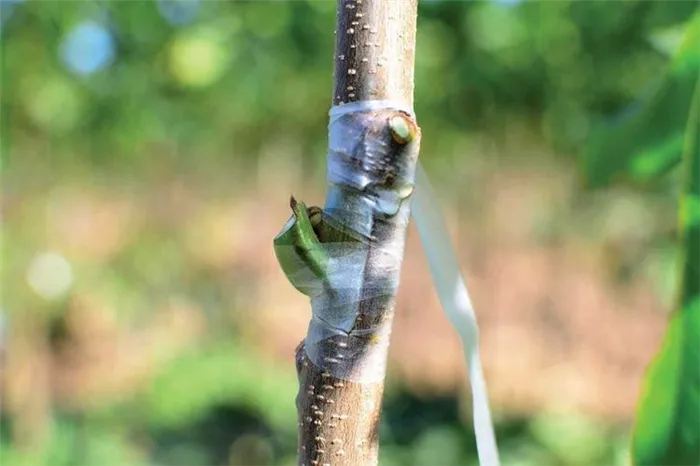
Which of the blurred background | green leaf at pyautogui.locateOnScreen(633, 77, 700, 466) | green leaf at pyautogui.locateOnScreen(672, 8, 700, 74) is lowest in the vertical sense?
green leaf at pyautogui.locateOnScreen(633, 77, 700, 466)

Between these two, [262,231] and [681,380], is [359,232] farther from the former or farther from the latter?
[262,231]

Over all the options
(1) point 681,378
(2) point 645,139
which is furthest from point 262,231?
(1) point 681,378

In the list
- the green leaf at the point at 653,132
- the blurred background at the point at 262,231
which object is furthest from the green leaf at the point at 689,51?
the blurred background at the point at 262,231

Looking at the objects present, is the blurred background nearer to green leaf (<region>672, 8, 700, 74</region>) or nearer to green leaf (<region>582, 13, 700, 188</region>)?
green leaf (<region>582, 13, 700, 188</region>)

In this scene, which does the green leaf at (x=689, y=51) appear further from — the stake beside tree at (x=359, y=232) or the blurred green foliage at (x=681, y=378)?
the stake beside tree at (x=359, y=232)

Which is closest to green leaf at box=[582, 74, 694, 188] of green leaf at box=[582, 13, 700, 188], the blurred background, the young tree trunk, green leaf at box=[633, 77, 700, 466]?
green leaf at box=[582, 13, 700, 188]

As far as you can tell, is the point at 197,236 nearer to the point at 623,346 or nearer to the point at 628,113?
the point at 623,346

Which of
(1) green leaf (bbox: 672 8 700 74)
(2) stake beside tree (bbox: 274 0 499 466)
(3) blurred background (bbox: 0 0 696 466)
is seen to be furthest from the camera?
(3) blurred background (bbox: 0 0 696 466)

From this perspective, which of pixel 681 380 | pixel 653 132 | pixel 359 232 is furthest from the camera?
pixel 653 132
